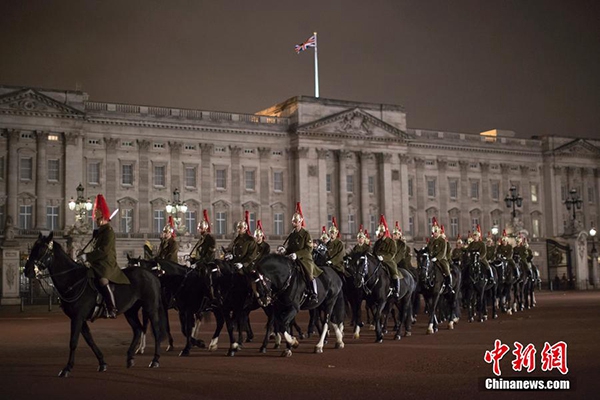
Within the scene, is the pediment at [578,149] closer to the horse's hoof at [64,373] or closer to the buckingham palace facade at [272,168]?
the buckingham palace facade at [272,168]

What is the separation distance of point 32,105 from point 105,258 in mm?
58266

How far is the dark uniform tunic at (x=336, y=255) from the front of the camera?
73.4ft

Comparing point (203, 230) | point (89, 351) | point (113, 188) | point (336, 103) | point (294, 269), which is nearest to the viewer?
point (294, 269)

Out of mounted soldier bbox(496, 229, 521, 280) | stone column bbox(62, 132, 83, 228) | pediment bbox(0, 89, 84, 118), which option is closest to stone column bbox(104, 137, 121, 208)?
stone column bbox(62, 132, 83, 228)

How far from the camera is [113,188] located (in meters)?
74.6

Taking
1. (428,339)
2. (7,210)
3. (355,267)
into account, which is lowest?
(428,339)

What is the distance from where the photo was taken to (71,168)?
7194 centimetres

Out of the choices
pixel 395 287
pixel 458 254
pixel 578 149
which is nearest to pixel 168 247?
pixel 395 287

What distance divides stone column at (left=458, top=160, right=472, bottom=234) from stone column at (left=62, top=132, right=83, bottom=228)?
44246 millimetres

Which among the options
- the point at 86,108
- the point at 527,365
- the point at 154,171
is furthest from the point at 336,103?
the point at 527,365

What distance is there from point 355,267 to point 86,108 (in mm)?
57308

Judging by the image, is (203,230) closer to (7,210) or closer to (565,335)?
(565,335)

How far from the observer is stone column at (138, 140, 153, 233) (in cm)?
7569

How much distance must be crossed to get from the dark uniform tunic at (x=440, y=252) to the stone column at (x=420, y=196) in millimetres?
64327
